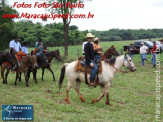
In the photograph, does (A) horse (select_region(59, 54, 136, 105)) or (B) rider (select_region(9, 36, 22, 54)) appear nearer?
(A) horse (select_region(59, 54, 136, 105))

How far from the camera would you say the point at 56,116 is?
228 inches

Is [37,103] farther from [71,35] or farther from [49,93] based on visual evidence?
[71,35]

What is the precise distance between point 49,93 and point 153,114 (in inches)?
181

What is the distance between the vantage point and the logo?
5520 millimetres

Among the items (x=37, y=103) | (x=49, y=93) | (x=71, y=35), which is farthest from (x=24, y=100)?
(x=71, y=35)

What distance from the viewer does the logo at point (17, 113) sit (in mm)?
5520

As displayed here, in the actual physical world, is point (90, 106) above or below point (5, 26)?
below

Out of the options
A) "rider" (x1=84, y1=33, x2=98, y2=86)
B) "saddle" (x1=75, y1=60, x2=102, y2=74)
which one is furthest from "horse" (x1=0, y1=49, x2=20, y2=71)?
"rider" (x1=84, y1=33, x2=98, y2=86)

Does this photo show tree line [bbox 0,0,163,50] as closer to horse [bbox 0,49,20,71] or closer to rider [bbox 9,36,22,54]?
rider [bbox 9,36,22,54]

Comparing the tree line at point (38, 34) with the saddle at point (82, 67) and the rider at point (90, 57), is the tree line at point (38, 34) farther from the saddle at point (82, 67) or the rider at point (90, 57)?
the rider at point (90, 57)

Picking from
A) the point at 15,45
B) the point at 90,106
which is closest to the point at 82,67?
the point at 90,106

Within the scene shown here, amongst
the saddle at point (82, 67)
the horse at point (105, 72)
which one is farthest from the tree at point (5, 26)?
the saddle at point (82, 67)

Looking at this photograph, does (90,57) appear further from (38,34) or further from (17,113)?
(38,34)

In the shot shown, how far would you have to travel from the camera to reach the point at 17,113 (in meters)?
5.71
